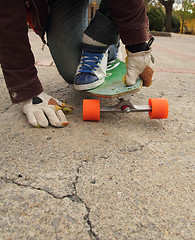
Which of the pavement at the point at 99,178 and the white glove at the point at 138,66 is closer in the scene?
the pavement at the point at 99,178

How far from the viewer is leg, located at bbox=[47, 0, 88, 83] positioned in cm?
141

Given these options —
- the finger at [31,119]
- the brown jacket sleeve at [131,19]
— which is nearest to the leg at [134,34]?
the brown jacket sleeve at [131,19]

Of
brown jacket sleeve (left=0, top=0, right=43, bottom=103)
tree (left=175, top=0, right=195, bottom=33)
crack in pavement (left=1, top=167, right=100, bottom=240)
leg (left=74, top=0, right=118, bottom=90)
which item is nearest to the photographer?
crack in pavement (left=1, top=167, right=100, bottom=240)

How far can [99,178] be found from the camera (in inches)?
33.1

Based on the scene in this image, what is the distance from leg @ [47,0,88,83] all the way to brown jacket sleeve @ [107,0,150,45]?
41cm

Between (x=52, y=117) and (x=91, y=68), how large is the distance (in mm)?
371

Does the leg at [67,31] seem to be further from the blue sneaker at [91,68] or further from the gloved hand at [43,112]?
the gloved hand at [43,112]

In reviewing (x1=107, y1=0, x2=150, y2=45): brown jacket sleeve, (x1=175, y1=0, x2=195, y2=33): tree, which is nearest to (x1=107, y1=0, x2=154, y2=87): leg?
(x1=107, y1=0, x2=150, y2=45): brown jacket sleeve

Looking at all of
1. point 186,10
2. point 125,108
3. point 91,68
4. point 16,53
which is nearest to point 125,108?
point 125,108

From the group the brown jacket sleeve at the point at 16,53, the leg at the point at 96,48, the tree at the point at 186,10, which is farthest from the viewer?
the tree at the point at 186,10

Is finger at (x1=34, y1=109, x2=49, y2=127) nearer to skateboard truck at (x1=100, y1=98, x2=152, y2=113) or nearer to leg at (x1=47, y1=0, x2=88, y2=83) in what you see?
skateboard truck at (x1=100, y1=98, x2=152, y2=113)

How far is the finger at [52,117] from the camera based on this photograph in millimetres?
1151

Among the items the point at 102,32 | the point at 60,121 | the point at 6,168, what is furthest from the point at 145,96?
the point at 6,168

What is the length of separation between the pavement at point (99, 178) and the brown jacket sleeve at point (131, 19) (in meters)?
0.45
